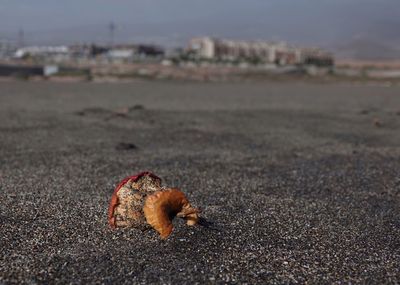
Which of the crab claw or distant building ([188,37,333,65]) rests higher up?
the crab claw

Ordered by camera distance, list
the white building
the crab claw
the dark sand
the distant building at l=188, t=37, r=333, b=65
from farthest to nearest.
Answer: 1. the white building
2. the distant building at l=188, t=37, r=333, b=65
3. the crab claw
4. the dark sand

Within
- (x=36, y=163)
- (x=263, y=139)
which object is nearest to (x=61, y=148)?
(x=36, y=163)

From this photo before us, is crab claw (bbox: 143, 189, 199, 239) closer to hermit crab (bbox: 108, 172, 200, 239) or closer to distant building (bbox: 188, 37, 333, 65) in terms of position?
hermit crab (bbox: 108, 172, 200, 239)

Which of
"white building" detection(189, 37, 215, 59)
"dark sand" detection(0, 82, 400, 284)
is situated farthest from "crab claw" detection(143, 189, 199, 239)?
"white building" detection(189, 37, 215, 59)

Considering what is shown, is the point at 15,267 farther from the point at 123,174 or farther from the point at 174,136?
the point at 174,136

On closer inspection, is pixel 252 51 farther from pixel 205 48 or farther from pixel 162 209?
pixel 162 209

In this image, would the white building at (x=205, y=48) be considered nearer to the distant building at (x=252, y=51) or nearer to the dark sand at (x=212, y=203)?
the distant building at (x=252, y=51)
